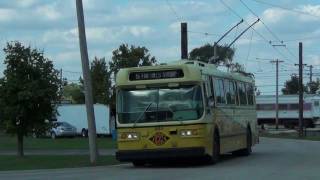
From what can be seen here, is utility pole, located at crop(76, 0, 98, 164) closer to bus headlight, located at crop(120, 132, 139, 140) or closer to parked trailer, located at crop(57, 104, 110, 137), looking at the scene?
bus headlight, located at crop(120, 132, 139, 140)

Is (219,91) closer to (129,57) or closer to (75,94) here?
(129,57)

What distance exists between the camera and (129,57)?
56.1 meters

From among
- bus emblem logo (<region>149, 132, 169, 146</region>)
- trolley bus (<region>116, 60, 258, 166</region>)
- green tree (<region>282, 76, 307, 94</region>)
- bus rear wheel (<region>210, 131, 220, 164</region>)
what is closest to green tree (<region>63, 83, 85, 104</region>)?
green tree (<region>282, 76, 307, 94</region>)

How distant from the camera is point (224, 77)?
83.2 feet

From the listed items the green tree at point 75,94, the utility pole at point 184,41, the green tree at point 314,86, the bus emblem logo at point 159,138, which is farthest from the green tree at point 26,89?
the green tree at point 314,86

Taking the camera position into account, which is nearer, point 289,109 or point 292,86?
point 289,109

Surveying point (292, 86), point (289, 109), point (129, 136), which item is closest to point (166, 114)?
point (129, 136)

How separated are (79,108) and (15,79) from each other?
4066 centimetres

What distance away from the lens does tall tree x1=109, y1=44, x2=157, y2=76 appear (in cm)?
5559

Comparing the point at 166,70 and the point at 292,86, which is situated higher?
the point at 292,86

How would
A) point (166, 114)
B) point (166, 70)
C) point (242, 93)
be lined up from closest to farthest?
point (166, 114), point (166, 70), point (242, 93)

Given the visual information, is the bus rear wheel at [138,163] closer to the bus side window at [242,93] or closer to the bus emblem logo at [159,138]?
the bus emblem logo at [159,138]

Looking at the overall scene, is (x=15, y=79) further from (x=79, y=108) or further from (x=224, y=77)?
(x=79, y=108)

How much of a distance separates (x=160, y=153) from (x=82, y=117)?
46716 mm
